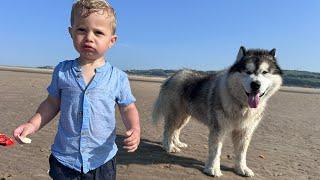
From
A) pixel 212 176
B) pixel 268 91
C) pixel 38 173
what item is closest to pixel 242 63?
pixel 268 91

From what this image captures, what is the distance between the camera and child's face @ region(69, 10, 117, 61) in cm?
324

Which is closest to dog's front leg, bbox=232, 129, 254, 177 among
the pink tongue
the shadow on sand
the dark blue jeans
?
the shadow on sand

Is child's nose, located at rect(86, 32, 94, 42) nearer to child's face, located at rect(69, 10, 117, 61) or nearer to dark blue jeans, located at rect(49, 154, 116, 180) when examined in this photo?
child's face, located at rect(69, 10, 117, 61)

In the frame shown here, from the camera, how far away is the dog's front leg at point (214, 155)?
7391 millimetres

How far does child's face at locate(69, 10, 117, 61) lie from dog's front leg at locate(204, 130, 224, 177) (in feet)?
14.6

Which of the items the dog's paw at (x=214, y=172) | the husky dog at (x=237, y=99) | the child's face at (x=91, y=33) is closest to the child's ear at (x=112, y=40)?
the child's face at (x=91, y=33)

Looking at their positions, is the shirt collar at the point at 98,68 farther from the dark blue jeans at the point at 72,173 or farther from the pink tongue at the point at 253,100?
the pink tongue at the point at 253,100

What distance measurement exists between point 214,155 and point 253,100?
43.9 inches

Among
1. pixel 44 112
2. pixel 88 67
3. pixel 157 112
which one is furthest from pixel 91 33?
Answer: pixel 157 112

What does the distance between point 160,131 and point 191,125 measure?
1417mm

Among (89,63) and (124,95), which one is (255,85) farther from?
(89,63)

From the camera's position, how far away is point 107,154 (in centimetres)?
347

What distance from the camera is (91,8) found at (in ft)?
10.6

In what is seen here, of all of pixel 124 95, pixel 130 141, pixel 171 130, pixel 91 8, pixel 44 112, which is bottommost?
pixel 171 130
